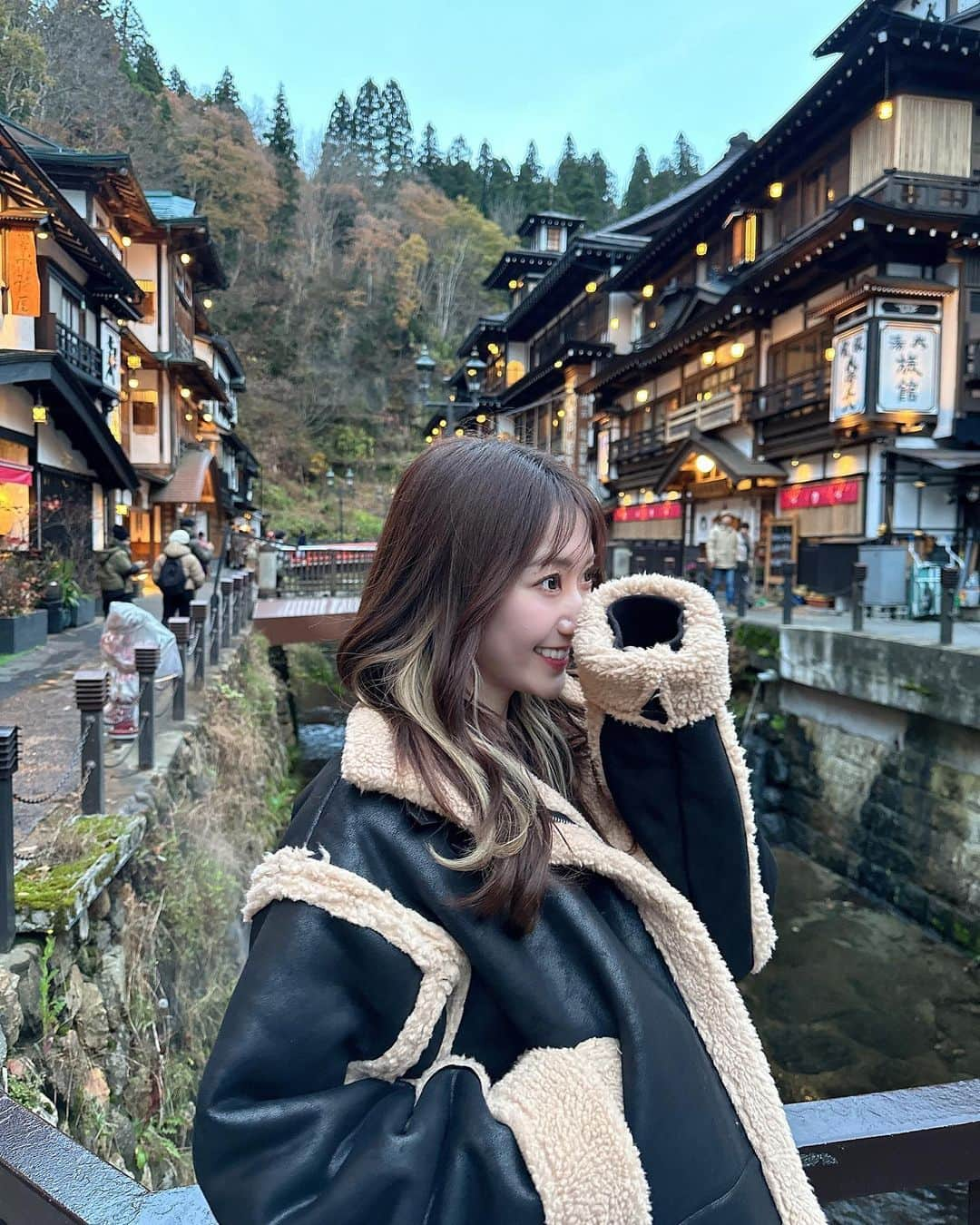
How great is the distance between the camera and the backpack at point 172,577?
10.8m

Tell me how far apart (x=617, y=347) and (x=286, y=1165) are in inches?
1100

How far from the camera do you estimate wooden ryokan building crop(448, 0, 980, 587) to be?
1420cm

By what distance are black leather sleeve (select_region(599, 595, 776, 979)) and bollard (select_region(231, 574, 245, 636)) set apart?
12.3m

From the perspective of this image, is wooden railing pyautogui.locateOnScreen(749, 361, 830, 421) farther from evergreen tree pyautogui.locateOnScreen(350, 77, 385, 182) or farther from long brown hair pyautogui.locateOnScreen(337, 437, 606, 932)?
evergreen tree pyautogui.locateOnScreen(350, 77, 385, 182)

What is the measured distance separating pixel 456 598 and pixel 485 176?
68967 mm

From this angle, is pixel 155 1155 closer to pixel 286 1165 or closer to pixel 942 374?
pixel 286 1165

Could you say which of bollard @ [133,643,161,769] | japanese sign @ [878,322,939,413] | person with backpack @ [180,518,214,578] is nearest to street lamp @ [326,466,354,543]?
person with backpack @ [180,518,214,578]

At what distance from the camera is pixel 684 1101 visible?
1075 millimetres

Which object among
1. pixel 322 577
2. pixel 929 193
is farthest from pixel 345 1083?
pixel 322 577

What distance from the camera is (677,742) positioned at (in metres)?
1.22

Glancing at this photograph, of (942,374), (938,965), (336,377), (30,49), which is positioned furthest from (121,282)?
(336,377)

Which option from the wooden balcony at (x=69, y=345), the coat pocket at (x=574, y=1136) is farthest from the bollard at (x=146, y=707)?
the wooden balcony at (x=69, y=345)

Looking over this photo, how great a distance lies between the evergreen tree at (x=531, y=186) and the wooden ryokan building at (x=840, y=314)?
3499 cm

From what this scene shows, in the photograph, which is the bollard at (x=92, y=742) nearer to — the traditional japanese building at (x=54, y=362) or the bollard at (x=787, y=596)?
the traditional japanese building at (x=54, y=362)
